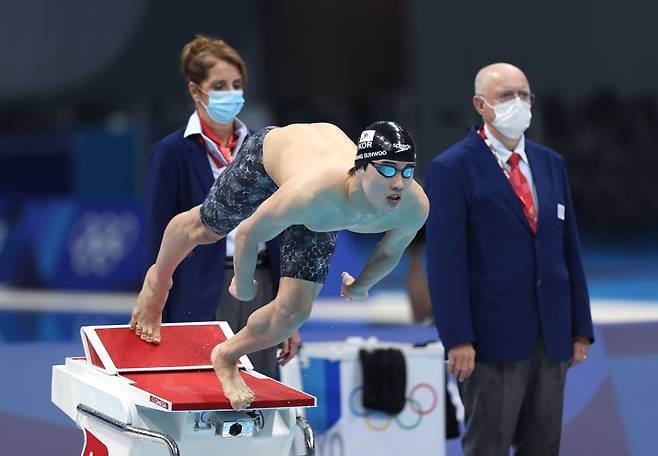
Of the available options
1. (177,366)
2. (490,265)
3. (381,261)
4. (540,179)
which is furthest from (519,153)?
(177,366)

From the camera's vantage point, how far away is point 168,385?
4664 millimetres

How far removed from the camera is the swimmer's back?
438cm

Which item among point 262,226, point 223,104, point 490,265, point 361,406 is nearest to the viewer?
point 262,226

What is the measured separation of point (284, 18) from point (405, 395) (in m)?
19.4

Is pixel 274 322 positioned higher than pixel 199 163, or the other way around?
pixel 199 163

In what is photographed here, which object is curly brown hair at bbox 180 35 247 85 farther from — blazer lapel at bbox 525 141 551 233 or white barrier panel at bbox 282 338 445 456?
white barrier panel at bbox 282 338 445 456

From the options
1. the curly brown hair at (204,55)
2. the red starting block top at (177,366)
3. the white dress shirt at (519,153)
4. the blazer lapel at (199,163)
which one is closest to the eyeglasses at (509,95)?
the white dress shirt at (519,153)

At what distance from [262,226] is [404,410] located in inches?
89.3

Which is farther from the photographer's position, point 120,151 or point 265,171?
point 120,151

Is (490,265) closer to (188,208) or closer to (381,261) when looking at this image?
(381,261)

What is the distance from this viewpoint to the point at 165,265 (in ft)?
17.0

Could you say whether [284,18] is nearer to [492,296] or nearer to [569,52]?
[569,52]

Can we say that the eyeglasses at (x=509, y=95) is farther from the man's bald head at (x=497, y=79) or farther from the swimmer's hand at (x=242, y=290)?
the swimmer's hand at (x=242, y=290)

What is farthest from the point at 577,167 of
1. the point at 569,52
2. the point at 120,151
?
the point at 120,151
